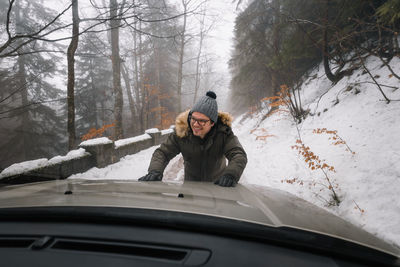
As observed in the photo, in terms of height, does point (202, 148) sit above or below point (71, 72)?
below

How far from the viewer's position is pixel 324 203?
329cm

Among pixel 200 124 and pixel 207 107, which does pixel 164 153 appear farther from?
pixel 207 107

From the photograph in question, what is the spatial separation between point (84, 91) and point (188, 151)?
20.8 metres

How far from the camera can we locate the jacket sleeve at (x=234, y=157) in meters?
2.00

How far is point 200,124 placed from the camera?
2354 millimetres

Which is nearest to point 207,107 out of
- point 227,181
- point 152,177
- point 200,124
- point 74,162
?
point 200,124

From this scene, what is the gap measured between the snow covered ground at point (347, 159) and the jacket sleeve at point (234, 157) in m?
2.07

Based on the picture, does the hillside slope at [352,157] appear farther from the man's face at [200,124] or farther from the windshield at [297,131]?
the man's face at [200,124]

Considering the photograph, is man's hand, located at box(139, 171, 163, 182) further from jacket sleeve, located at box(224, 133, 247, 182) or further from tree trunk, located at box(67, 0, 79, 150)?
tree trunk, located at box(67, 0, 79, 150)

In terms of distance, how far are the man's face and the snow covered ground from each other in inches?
95.3

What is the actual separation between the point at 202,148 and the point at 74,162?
4412mm

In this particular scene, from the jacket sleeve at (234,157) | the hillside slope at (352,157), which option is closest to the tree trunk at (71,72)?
the jacket sleeve at (234,157)

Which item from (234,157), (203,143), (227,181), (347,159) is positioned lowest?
(347,159)

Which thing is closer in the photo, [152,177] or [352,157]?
[152,177]
